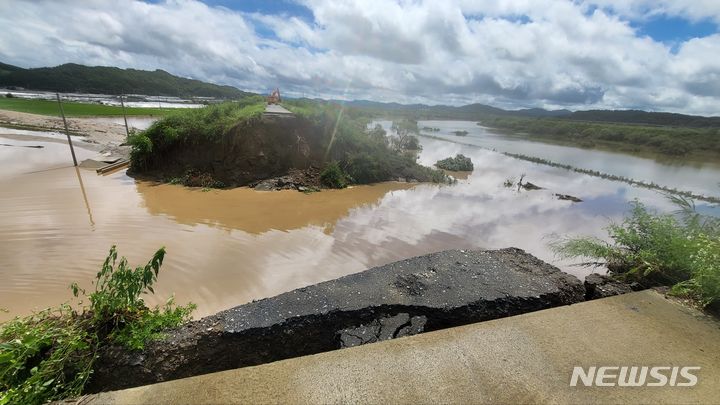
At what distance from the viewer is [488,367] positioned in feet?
7.73

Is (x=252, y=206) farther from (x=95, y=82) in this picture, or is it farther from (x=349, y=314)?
(x=95, y=82)

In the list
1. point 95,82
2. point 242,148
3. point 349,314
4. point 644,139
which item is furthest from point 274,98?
point 95,82

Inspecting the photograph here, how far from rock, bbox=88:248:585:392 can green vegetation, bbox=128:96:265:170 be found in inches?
472

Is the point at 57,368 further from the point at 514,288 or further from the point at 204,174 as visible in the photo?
the point at 204,174

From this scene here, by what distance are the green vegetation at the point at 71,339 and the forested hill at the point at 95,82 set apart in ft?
260

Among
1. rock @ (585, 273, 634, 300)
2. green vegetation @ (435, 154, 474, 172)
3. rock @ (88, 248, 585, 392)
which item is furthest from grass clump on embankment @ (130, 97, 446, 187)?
rock @ (585, 273, 634, 300)

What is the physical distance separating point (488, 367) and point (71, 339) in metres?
2.87

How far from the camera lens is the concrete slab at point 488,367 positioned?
82.9 inches

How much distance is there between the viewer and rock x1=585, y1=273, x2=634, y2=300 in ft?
11.9

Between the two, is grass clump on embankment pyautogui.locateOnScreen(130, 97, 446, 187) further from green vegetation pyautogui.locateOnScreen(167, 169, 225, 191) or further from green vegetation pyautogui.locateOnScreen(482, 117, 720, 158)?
green vegetation pyautogui.locateOnScreen(482, 117, 720, 158)

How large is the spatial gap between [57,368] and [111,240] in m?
6.21

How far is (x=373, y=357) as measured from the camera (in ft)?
7.92

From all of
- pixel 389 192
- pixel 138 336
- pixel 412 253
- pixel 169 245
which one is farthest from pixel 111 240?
pixel 389 192

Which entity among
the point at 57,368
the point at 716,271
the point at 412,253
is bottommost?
the point at 412,253
